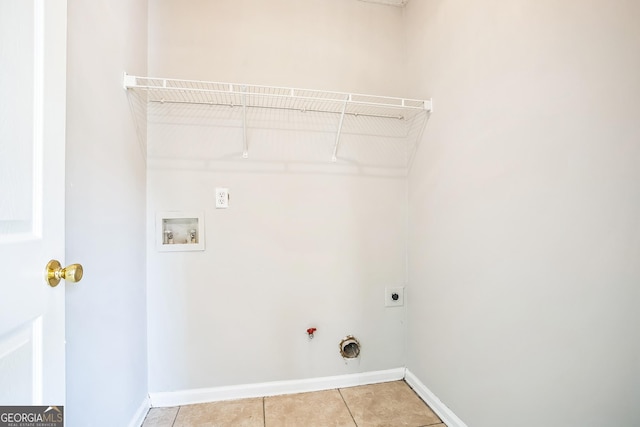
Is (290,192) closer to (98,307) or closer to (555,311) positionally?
(98,307)

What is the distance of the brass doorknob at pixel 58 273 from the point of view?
0.66 meters

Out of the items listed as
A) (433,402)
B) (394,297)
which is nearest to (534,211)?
(394,297)

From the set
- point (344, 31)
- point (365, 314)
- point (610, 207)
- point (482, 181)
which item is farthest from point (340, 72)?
point (365, 314)

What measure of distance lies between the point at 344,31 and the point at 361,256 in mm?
1567

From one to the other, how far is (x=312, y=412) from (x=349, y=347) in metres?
0.43

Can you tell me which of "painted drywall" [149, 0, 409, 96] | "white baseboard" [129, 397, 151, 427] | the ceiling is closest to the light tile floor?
"white baseboard" [129, 397, 151, 427]

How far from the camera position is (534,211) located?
0.99 meters

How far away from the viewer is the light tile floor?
1.43 meters

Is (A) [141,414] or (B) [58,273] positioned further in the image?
(A) [141,414]

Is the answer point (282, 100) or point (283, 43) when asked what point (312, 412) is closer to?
point (282, 100)

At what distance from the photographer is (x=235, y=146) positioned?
1.63 metres

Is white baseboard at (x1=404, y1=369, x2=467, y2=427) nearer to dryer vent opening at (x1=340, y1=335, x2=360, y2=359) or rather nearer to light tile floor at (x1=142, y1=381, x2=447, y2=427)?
light tile floor at (x1=142, y1=381, x2=447, y2=427)

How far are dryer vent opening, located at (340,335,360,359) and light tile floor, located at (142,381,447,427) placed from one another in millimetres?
221
